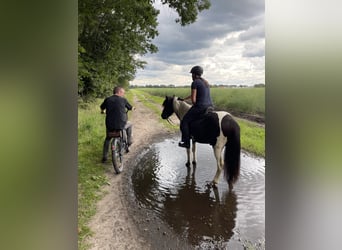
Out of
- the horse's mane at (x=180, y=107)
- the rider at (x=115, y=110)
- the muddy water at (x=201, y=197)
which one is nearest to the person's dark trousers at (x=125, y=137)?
the rider at (x=115, y=110)

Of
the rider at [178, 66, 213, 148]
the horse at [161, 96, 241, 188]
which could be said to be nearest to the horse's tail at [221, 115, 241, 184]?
the horse at [161, 96, 241, 188]

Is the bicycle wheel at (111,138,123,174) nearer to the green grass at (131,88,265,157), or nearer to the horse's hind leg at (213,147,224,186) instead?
the green grass at (131,88,265,157)


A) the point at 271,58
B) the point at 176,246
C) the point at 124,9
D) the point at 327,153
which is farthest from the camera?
the point at 124,9

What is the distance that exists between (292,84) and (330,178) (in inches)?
13.2

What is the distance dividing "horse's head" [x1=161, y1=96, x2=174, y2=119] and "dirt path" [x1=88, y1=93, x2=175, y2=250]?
0.17 ft

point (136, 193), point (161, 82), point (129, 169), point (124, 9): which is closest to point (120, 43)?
point (124, 9)

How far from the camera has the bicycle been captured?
3.88 ft

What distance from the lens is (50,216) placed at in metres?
0.83

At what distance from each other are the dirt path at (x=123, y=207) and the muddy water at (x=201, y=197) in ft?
0.18

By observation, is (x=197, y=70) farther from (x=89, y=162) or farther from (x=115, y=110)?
(x=89, y=162)

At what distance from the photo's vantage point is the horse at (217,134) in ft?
3.80

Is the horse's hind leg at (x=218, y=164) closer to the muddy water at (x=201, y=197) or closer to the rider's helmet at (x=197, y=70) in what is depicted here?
the muddy water at (x=201, y=197)

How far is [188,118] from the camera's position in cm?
123

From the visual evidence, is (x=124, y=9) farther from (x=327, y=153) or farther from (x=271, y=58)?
(x=327, y=153)
